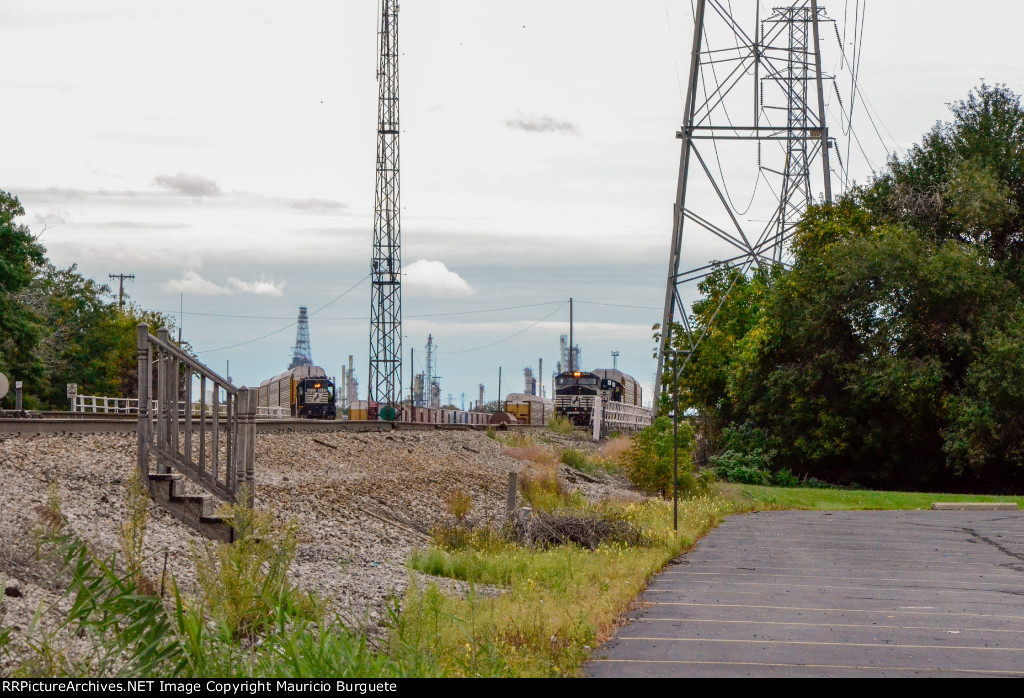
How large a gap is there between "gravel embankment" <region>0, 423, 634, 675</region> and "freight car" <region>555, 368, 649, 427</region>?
3072cm

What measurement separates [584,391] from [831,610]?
47.2m

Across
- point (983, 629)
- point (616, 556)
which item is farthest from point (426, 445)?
point (983, 629)

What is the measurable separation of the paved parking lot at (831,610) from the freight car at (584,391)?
36478 millimetres

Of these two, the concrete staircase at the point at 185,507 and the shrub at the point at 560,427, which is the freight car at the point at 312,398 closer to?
the shrub at the point at 560,427

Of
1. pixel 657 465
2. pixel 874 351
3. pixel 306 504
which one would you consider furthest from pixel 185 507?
pixel 874 351

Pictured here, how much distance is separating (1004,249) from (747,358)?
9.39 meters

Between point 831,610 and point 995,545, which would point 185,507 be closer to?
point 831,610

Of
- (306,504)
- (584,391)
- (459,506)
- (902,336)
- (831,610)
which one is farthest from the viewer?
(584,391)

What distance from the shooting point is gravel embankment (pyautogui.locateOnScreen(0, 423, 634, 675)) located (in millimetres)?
8609

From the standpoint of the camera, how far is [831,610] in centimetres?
1020

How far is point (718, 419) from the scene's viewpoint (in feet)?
128

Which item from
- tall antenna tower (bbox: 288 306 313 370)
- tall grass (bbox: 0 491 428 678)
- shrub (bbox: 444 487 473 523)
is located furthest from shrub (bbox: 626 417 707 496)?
tall antenna tower (bbox: 288 306 313 370)

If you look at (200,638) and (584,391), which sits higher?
(584,391)

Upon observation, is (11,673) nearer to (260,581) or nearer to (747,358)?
(260,581)
